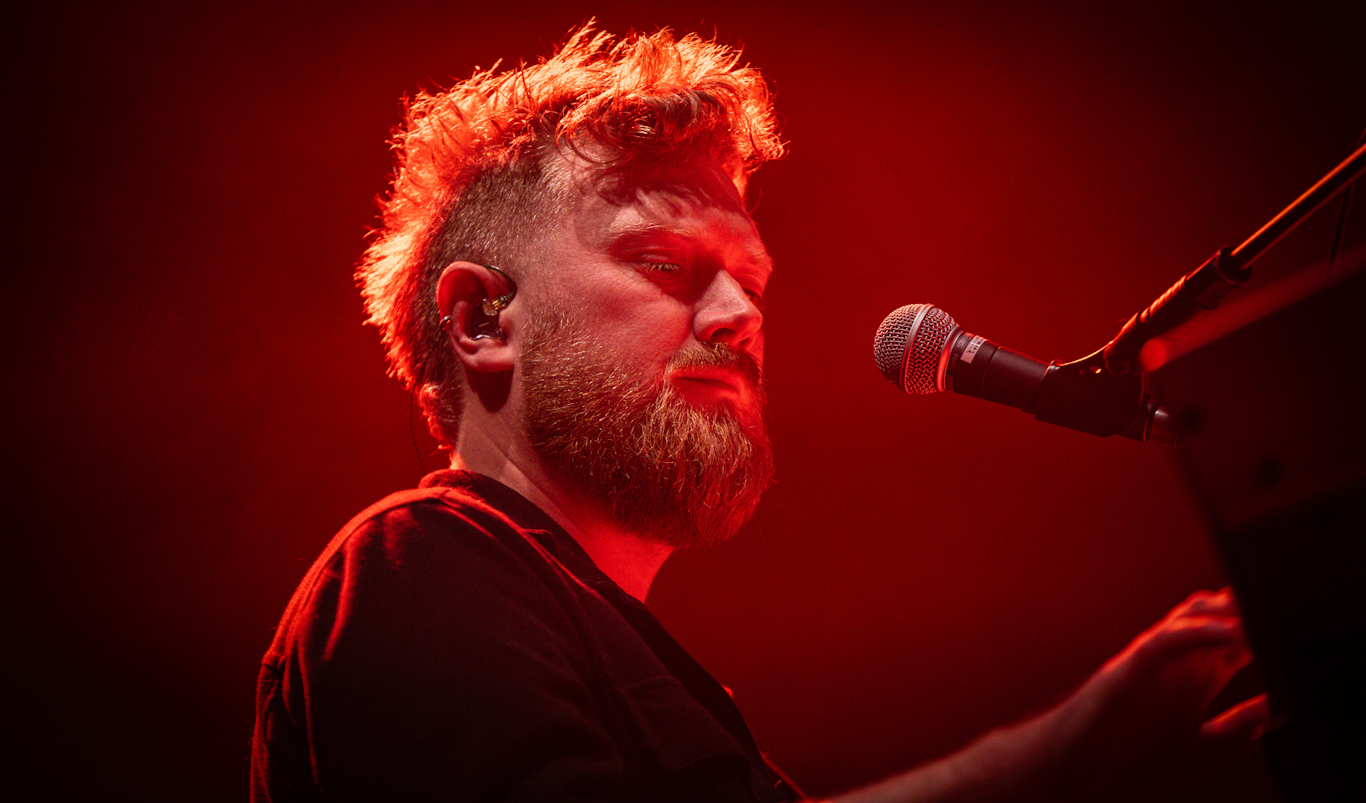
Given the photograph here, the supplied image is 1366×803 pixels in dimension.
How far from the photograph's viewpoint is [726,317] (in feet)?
5.11

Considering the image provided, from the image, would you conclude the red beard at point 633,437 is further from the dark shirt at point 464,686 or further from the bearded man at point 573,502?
the dark shirt at point 464,686

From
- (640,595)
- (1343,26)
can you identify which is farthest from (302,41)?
(1343,26)

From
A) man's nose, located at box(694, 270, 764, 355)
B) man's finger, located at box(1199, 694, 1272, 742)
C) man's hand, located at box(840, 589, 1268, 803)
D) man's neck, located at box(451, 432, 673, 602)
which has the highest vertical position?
man's nose, located at box(694, 270, 764, 355)

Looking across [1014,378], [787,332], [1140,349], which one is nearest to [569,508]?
[1014,378]

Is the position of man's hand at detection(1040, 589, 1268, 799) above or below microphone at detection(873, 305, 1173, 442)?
below

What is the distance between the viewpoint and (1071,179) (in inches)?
101

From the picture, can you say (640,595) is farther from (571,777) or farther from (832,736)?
(832,736)

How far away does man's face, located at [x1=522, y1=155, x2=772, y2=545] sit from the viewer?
149cm

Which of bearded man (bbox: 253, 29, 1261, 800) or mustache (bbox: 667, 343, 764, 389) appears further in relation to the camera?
mustache (bbox: 667, 343, 764, 389)

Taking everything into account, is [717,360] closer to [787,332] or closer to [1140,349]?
[1140,349]

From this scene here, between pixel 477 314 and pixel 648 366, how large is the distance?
0.38m

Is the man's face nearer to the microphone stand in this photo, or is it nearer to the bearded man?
the bearded man

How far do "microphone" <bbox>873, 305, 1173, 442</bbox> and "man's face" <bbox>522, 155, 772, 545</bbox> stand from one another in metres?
0.33

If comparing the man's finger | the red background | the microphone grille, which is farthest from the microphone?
the red background
